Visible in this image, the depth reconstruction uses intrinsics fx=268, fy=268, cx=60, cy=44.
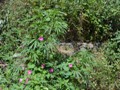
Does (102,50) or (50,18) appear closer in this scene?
(50,18)

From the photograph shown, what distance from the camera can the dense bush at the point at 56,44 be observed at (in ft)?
11.5

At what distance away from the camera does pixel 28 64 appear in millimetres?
3561

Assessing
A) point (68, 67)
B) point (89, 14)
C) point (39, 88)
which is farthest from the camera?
point (89, 14)

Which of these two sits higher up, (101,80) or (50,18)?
(50,18)

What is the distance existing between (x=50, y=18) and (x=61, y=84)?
2.90 ft

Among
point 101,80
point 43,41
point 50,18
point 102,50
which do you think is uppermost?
point 50,18

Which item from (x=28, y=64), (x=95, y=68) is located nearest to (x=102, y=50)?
(x=95, y=68)

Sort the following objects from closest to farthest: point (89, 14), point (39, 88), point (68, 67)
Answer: point (39, 88) < point (68, 67) < point (89, 14)

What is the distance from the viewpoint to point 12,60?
3838 mm

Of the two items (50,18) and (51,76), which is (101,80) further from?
(50,18)

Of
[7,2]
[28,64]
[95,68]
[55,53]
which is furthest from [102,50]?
[7,2]

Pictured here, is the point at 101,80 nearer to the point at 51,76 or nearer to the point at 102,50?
the point at 102,50

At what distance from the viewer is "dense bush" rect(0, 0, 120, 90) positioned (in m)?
3.49

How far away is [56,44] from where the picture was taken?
3.68 m
